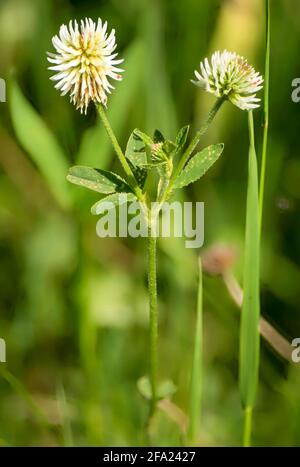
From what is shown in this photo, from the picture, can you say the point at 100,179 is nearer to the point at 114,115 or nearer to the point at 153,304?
the point at 153,304

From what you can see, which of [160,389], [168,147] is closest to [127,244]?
[160,389]

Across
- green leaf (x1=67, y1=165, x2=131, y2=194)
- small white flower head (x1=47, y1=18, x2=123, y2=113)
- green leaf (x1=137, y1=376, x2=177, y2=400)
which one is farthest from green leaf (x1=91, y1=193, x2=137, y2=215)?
green leaf (x1=137, y1=376, x2=177, y2=400)

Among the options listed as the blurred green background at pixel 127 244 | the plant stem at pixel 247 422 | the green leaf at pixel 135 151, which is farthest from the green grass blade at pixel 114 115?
the plant stem at pixel 247 422

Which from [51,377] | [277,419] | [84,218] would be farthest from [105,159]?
[277,419]

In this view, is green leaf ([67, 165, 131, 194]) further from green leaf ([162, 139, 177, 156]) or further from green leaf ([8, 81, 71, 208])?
green leaf ([8, 81, 71, 208])

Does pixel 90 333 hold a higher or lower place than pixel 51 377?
higher

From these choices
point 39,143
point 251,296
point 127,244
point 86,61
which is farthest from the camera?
point 127,244

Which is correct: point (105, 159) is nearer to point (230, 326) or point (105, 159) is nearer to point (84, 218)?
point (84, 218)
